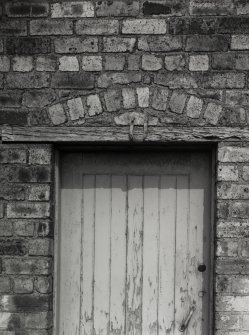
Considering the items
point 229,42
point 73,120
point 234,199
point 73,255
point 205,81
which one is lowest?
point 73,255

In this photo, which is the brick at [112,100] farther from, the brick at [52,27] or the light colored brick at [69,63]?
the brick at [52,27]

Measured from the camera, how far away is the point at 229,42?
393cm

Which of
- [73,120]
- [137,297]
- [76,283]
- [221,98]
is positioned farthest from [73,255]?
[221,98]

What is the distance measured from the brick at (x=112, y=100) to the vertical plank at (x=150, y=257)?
2.08ft

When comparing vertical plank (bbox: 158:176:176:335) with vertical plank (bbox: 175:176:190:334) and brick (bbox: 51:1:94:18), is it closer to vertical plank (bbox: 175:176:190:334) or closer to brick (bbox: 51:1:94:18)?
vertical plank (bbox: 175:176:190:334)

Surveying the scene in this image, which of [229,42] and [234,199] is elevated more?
[229,42]

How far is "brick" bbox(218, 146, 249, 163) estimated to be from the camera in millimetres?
3930

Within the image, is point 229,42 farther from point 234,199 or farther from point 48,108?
point 48,108

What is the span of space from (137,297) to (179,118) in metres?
1.37

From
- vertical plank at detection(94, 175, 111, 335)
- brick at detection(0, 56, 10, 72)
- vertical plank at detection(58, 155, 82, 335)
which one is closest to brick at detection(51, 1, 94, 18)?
brick at detection(0, 56, 10, 72)

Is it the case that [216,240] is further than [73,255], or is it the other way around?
[73,255]

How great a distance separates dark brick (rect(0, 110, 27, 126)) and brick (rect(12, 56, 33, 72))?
31cm

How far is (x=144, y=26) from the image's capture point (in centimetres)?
396

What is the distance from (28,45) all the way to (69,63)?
0.32m
